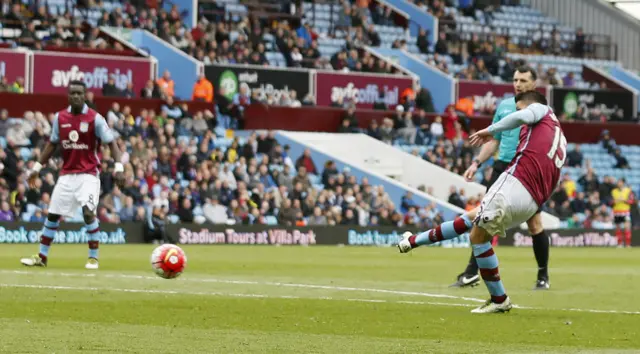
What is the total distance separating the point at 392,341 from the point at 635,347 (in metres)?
1.64

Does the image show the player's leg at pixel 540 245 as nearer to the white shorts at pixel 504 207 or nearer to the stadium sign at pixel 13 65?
the white shorts at pixel 504 207

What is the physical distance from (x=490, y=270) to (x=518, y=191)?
74 centimetres

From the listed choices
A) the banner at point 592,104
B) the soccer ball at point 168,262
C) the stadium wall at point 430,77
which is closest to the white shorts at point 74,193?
the soccer ball at point 168,262

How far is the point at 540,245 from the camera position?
15.5m

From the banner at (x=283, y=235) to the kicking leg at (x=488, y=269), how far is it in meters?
19.7

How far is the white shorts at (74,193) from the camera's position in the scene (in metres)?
18.1

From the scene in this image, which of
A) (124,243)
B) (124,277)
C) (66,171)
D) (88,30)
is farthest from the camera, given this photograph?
(88,30)

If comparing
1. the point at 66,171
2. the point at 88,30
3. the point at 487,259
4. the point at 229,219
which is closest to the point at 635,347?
the point at 487,259

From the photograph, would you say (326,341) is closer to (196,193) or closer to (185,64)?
(196,193)

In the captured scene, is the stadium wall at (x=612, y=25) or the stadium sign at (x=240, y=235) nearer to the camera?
the stadium sign at (x=240, y=235)

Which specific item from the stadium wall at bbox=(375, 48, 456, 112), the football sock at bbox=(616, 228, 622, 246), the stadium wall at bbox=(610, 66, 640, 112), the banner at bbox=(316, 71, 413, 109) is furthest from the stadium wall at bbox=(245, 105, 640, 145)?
the stadium wall at bbox=(610, 66, 640, 112)

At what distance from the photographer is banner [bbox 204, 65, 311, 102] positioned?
39844 mm

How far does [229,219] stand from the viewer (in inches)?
1308

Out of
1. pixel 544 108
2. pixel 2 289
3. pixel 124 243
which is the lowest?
pixel 124 243
